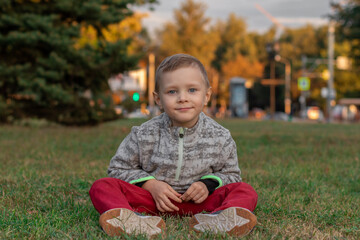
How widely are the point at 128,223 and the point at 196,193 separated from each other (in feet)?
1.78

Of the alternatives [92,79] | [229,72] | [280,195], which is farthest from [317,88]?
[280,195]

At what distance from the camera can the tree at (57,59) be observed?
12.0 m

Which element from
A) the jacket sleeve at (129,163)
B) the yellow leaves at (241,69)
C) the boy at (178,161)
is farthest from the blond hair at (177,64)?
the yellow leaves at (241,69)

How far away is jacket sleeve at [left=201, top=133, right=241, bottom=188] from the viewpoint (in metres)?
3.25

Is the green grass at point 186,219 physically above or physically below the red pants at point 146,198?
below

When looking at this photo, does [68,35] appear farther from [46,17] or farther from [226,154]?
[226,154]

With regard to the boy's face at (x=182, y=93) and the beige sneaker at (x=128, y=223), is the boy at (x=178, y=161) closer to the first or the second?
the boy's face at (x=182, y=93)

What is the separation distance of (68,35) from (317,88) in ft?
178

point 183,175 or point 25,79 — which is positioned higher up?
point 25,79

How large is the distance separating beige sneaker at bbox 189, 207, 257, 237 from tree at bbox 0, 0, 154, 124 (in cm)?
984

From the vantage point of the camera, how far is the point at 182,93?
306 cm

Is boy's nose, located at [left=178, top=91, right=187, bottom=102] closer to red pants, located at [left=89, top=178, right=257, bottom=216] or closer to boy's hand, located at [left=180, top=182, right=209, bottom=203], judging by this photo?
boy's hand, located at [left=180, top=182, right=209, bottom=203]

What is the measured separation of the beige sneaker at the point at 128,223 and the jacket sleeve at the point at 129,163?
1.36 ft

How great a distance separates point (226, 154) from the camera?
326 cm
